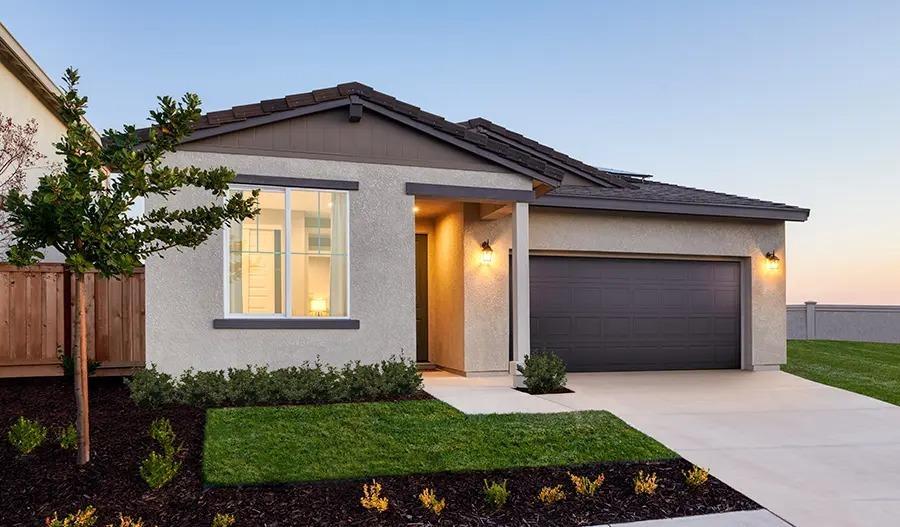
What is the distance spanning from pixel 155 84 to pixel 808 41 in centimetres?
1715

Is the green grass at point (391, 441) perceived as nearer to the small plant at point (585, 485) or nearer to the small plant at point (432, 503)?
the small plant at point (585, 485)

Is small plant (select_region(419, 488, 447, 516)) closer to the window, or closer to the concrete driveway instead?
the concrete driveway

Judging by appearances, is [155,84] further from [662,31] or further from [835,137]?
[835,137]

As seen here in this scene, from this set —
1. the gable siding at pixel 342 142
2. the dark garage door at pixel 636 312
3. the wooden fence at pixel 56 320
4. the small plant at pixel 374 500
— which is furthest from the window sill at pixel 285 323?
the dark garage door at pixel 636 312

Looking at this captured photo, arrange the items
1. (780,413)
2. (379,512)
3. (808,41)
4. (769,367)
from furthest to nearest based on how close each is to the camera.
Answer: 1. (808,41)
2. (769,367)
3. (780,413)
4. (379,512)

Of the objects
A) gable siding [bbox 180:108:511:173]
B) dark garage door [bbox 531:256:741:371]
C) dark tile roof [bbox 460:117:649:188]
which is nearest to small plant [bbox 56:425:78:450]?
gable siding [bbox 180:108:511:173]

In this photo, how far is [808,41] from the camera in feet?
46.0

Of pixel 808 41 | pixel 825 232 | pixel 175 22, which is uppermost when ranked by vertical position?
pixel 175 22

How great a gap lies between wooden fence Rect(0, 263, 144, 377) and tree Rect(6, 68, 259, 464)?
155 inches

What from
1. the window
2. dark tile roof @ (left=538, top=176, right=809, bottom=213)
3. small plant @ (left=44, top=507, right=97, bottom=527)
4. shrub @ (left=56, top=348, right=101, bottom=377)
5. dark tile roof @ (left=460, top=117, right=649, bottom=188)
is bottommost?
small plant @ (left=44, top=507, right=97, bottom=527)

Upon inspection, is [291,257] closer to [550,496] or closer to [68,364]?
[68,364]

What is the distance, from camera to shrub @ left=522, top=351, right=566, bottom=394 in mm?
8781

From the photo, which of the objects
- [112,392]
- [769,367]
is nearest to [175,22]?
[112,392]

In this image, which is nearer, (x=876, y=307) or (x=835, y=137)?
(x=835, y=137)
